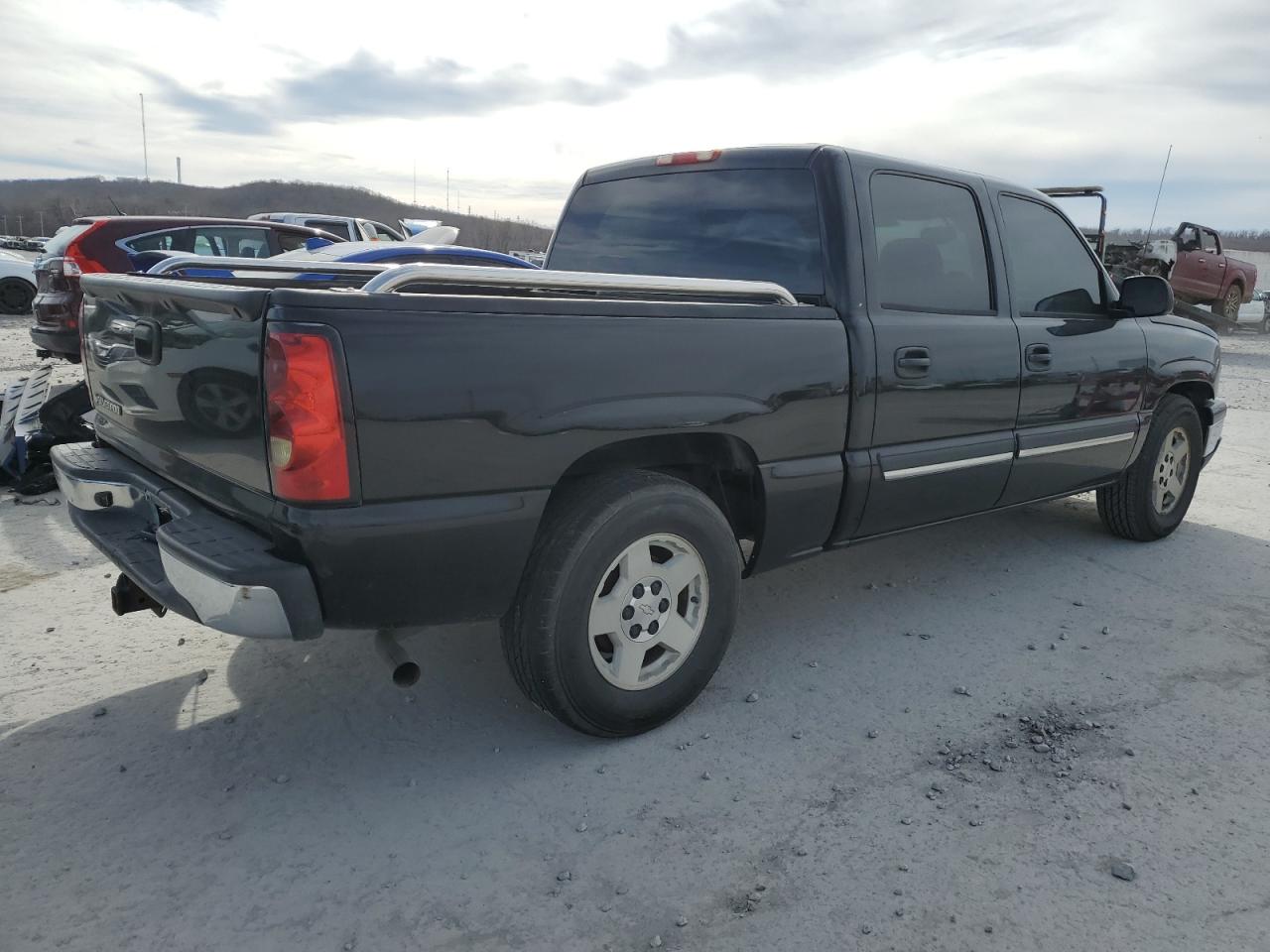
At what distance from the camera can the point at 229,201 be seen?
10800 centimetres

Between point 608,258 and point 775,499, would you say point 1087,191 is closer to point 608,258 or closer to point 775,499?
point 608,258

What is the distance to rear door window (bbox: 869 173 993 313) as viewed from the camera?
3547 millimetres

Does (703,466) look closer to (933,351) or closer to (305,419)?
(933,351)

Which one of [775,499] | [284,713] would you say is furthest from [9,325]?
[775,499]

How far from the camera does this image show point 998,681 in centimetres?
349

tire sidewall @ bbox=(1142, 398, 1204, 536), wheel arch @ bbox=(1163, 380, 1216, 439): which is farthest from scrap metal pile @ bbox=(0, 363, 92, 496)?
wheel arch @ bbox=(1163, 380, 1216, 439)

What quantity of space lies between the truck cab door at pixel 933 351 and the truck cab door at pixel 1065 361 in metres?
0.16

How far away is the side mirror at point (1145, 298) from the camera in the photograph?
14.7 ft

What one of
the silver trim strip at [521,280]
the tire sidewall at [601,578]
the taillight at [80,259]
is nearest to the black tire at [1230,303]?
the silver trim strip at [521,280]

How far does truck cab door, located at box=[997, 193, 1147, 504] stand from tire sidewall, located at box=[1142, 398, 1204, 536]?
0.28 metres

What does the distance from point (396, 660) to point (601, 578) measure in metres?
0.64

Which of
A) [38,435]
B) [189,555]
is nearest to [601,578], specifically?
[189,555]

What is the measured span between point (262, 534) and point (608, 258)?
220 cm

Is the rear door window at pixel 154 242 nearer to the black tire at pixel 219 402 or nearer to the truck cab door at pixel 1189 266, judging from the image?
the black tire at pixel 219 402
